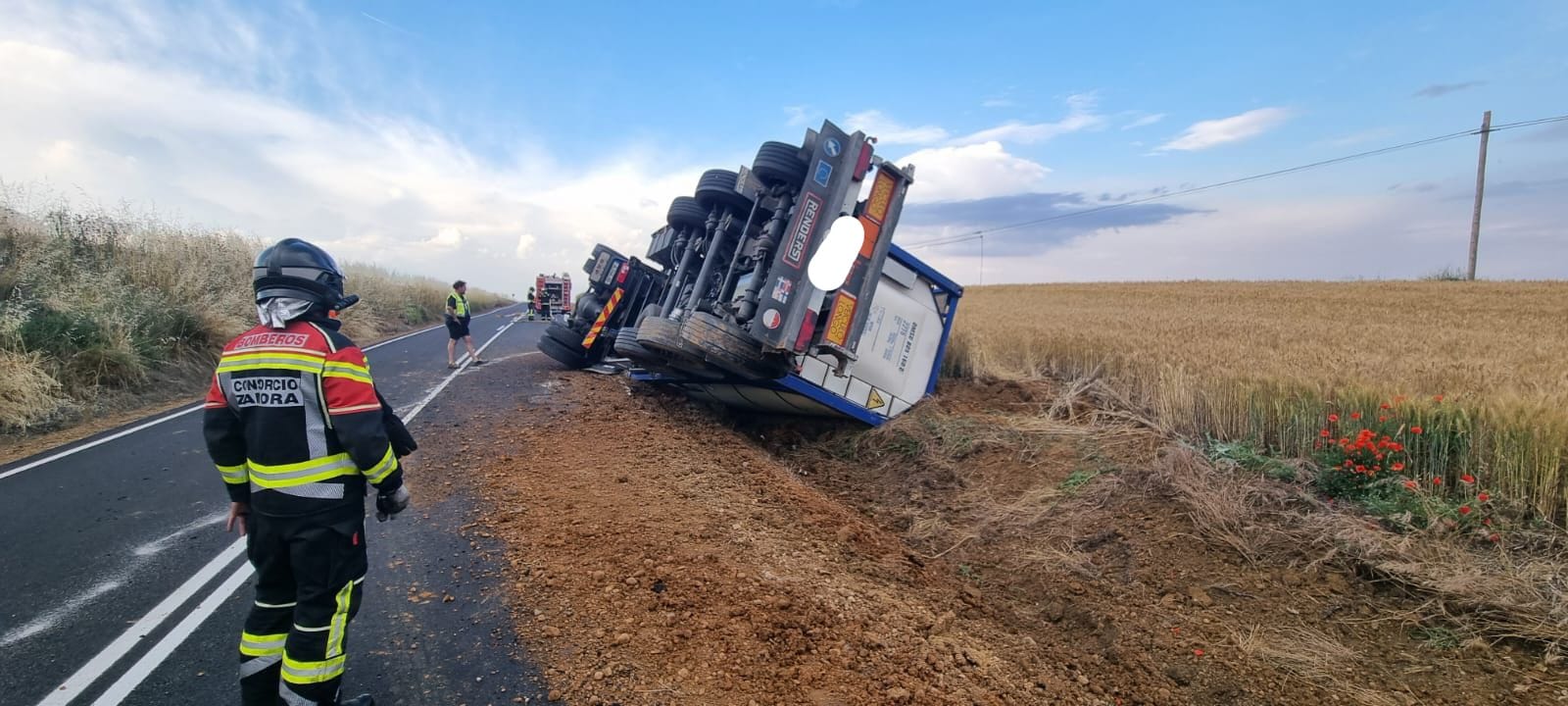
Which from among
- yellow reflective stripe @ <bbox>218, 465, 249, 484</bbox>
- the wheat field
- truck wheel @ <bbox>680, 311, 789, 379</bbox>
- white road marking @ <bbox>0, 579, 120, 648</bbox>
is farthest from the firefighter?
the wheat field

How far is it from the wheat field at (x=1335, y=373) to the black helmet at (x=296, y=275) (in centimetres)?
551

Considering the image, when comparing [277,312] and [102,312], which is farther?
[102,312]

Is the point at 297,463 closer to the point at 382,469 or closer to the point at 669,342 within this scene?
the point at 382,469

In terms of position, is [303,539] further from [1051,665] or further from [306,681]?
[1051,665]

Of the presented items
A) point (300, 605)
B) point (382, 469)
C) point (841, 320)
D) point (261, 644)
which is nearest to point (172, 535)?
point (261, 644)

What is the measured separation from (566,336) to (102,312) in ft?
18.7

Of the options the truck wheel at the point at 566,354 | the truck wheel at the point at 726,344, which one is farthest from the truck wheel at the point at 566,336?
the truck wheel at the point at 726,344

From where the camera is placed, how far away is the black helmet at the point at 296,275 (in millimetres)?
2465

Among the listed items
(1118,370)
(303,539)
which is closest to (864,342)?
(1118,370)

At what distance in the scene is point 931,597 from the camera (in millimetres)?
3746

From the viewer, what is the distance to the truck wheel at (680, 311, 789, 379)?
213 inches

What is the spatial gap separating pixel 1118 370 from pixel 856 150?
4061 mm

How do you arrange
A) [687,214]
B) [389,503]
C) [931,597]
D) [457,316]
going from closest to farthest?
1. [389,503]
2. [931,597]
3. [687,214]
4. [457,316]

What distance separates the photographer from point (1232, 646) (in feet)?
11.0
